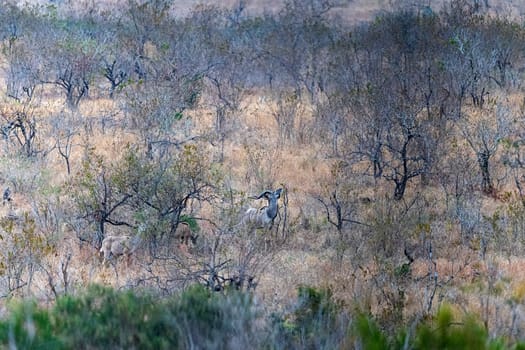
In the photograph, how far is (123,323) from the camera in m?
3.58

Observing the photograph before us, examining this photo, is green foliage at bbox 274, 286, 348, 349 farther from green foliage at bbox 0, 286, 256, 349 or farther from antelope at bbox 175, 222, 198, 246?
antelope at bbox 175, 222, 198, 246

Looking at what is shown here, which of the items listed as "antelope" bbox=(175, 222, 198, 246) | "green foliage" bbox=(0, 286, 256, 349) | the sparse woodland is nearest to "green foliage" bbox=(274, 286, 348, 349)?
the sparse woodland

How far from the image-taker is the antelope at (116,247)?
7496 millimetres

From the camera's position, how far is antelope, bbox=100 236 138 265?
295 inches

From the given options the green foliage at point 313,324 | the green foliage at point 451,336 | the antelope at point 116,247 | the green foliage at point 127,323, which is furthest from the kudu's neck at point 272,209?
the green foliage at point 451,336

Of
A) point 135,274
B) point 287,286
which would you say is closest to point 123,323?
point 287,286

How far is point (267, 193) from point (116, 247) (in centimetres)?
229

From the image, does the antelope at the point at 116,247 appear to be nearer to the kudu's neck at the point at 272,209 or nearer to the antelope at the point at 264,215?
the antelope at the point at 264,215

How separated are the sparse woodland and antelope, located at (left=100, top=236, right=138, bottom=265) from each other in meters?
0.03

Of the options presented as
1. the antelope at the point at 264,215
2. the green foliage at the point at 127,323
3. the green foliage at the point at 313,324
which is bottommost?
the antelope at the point at 264,215

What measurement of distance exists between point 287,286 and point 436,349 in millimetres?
3232

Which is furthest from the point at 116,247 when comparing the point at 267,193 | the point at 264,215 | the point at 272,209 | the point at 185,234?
the point at 267,193

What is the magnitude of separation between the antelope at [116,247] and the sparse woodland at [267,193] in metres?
0.03

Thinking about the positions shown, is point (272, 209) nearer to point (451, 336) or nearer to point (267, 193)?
point (267, 193)
